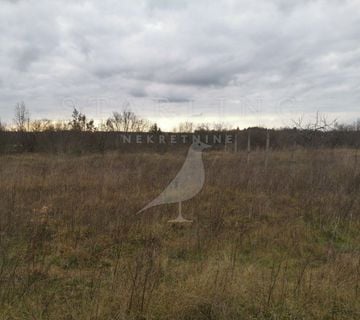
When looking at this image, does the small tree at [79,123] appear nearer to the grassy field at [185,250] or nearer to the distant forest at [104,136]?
the distant forest at [104,136]

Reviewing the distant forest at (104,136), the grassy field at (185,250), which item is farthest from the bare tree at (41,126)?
the grassy field at (185,250)

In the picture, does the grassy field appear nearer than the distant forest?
Yes

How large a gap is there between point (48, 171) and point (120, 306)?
29.6 feet

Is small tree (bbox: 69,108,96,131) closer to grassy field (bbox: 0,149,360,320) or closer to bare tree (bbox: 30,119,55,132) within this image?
bare tree (bbox: 30,119,55,132)

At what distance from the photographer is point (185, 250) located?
4371mm

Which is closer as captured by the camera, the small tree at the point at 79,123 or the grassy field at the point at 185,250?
the grassy field at the point at 185,250

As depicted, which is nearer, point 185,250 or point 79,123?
point 185,250

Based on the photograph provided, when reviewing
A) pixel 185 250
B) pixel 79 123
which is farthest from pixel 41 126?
pixel 185 250

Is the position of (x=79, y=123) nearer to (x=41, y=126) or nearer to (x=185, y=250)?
(x=41, y=126)

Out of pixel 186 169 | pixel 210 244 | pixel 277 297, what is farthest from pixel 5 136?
pixel 277 297

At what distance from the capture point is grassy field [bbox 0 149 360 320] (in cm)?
278

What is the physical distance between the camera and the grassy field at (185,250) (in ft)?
9.11

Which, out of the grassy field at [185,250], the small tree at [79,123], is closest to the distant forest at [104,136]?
the small tree at [79,123]

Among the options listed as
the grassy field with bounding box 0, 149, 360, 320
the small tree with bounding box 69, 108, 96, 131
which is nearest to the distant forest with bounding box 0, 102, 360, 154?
the small tree with bounding box 69, 108, 96, 131
